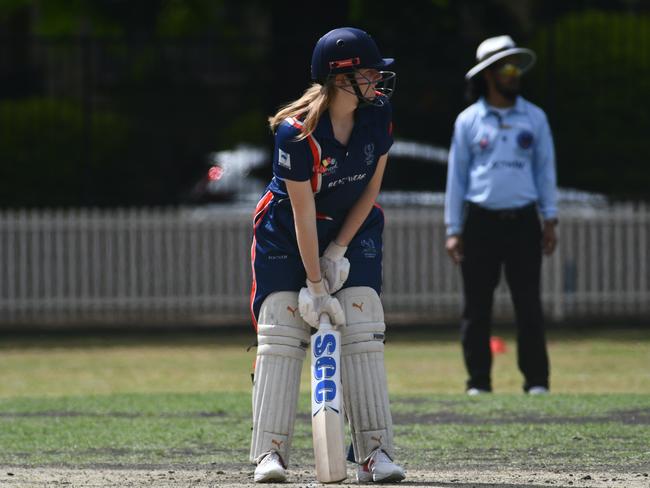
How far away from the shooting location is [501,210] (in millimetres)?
9469

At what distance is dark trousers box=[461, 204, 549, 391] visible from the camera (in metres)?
9.50

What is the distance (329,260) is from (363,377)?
480 mm

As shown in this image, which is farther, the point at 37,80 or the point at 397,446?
the point at 37,80

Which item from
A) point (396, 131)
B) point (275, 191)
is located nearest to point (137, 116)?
point (396, 131)

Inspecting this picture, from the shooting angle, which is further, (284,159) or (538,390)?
(538,390)

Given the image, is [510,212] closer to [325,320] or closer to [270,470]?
[325,320]

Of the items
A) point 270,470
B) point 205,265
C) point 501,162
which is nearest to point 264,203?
point 270,470

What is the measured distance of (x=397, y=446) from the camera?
7.30 meters

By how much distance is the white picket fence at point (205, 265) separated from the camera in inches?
657

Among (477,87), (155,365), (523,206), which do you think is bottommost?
(155,365)

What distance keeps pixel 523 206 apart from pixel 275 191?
3701mm

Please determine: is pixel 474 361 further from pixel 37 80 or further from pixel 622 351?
pixel 37 80

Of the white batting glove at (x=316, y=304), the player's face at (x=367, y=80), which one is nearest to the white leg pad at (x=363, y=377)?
the white batting glove at (x=316, y=304)

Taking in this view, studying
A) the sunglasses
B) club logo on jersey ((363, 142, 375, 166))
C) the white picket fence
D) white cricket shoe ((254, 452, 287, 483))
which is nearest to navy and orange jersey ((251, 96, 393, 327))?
club logo on jersey ((363, 142, 375, 166))
